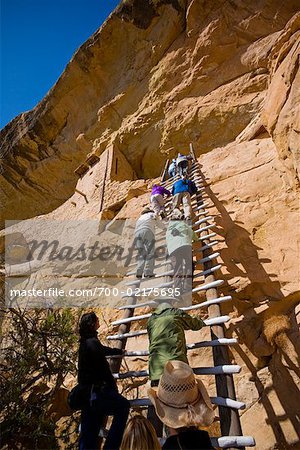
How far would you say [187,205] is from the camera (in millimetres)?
4453

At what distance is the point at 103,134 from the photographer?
8.93m

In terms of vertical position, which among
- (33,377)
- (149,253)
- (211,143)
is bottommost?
(211,143)

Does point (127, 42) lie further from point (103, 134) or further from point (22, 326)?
point (22, 326)

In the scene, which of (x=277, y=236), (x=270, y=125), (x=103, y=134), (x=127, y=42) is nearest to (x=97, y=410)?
(x=277, y=236)

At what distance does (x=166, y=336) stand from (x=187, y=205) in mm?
2587

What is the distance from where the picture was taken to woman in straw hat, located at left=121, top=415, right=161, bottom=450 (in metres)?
1.36

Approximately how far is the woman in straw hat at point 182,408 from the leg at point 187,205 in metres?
2.69

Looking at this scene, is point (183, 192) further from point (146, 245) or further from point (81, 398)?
point (81, 398)

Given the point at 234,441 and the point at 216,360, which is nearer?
the point at 234,441

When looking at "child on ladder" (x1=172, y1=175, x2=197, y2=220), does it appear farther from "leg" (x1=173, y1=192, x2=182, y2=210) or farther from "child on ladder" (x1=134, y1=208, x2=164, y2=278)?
"child on ladder" (x1=134, y1=208, x2=164, y2=278)

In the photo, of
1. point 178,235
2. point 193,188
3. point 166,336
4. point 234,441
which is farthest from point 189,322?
point 193,188

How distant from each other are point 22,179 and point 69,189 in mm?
1814

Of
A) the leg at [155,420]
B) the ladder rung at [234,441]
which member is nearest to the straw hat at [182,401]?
the ladder rung at [234,441]

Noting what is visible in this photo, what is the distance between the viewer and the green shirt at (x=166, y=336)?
6.63ft
